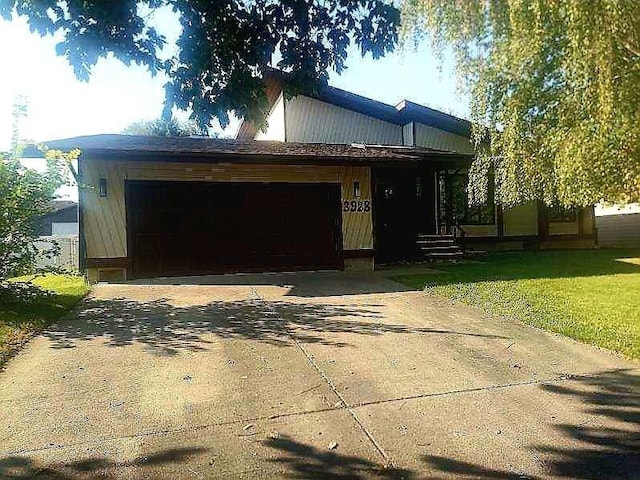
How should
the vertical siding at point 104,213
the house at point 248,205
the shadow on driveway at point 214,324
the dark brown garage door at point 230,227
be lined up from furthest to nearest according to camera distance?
the dark brown garage door at point 230,227 → the house at point 248,205 → the vertical siding at point 104,213 → the shadow on driveway at point 214,324

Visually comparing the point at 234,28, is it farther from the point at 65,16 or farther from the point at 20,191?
the point at 20,191

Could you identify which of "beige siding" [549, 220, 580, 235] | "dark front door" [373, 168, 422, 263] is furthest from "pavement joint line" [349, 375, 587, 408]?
"beige siding" [549, 220, 580, 235]

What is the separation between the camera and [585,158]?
19.0ft

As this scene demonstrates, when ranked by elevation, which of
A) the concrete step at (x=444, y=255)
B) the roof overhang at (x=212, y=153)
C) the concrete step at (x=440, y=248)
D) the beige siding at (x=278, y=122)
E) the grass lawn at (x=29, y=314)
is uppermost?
the beige siding at (x=278, y=122)

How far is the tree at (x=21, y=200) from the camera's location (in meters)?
6.80

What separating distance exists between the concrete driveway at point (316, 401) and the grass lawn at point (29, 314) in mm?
224

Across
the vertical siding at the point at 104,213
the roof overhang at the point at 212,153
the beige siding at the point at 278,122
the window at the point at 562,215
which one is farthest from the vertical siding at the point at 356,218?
the window at the point at 562,215

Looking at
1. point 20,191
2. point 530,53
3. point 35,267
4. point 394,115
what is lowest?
point 35,267

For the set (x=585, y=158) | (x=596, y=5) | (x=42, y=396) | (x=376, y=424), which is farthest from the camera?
(x=585, y=158)

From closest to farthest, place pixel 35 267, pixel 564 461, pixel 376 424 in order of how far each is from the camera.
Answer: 1. pixel 564 461
2. pixel 376 424
3. pixel 35 267

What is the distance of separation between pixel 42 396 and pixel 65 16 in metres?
3.19

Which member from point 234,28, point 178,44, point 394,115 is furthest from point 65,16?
point 394,115

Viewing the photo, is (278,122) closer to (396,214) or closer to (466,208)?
Answer: (396,214)

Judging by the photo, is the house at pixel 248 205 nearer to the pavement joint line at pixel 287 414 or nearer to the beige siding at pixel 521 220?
the beige siding at pixel 521 220
